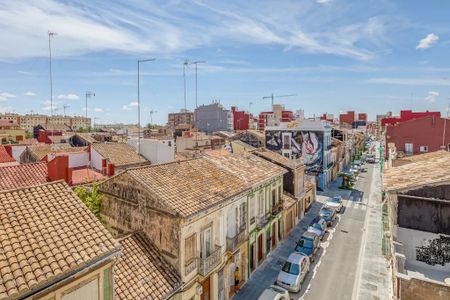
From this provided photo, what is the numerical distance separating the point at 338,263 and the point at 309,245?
95.8 inches

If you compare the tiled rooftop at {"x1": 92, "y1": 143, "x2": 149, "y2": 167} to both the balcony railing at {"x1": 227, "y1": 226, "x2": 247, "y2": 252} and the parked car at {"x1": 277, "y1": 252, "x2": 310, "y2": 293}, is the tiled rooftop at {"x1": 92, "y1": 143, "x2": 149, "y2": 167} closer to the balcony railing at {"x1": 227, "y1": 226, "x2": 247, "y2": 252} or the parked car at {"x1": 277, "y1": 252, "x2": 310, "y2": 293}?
the balcony railing at {"x1": 227, "y1": 226, "x2": 247, "y2": 252}

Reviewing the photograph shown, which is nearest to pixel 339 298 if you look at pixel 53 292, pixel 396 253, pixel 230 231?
pixel 396 253

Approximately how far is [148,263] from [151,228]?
178 centimetres

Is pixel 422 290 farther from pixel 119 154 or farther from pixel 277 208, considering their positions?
pixel 119 154

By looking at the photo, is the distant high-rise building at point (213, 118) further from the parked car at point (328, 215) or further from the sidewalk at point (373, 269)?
the sidewalk at point (373, 269)

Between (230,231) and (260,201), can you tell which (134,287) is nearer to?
(230,231)

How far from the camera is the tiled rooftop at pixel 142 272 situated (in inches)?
467

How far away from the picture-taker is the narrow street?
1917cm

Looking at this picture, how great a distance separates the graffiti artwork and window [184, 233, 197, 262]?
1076 centimetres

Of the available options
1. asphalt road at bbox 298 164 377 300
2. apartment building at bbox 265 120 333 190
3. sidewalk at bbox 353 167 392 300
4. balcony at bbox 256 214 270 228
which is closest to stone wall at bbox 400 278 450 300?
asphalt road at bbox 298 164 377 300

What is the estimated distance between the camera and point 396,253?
13555mm

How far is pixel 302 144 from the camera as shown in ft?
151

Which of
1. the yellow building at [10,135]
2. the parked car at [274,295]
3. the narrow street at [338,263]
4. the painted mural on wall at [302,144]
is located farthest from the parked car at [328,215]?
the yellow building at [10,135]

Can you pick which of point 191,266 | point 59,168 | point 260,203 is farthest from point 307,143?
point 59,168
